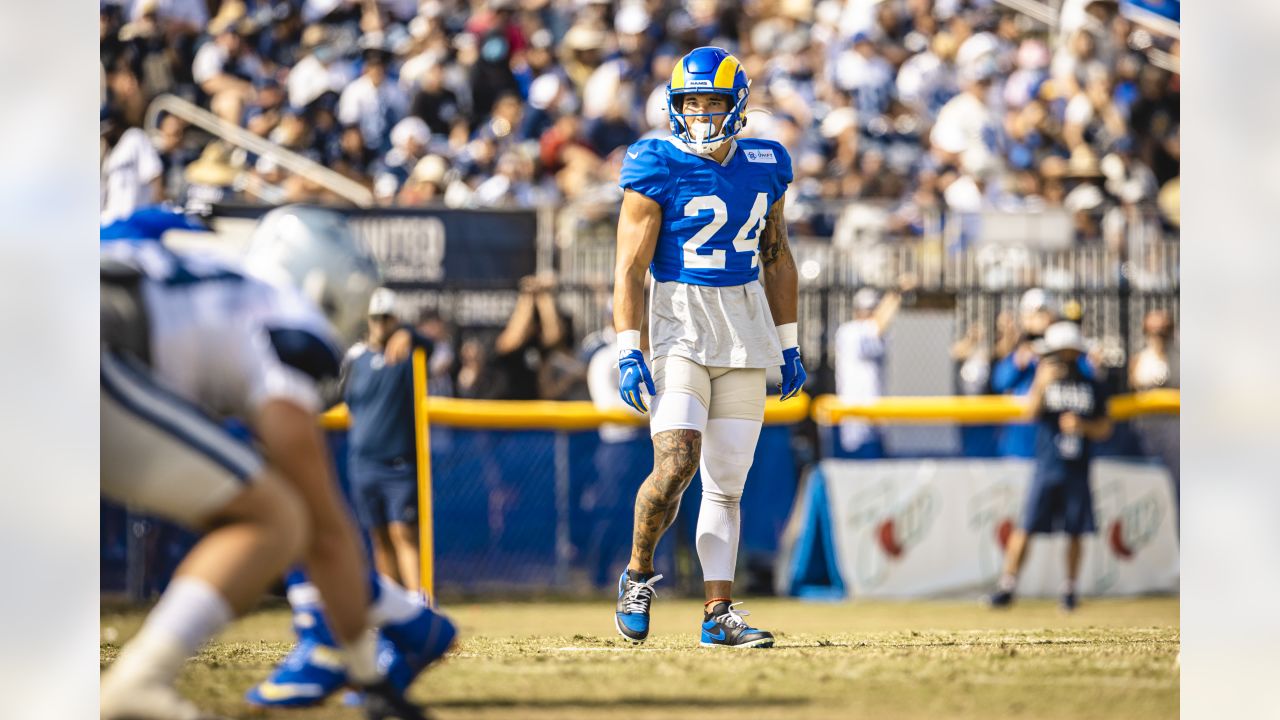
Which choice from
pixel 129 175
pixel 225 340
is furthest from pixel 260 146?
pixel 225 340

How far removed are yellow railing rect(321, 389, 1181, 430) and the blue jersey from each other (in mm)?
4890

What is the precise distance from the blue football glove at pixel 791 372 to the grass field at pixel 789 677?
0.94 meters

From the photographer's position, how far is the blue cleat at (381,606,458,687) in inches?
186

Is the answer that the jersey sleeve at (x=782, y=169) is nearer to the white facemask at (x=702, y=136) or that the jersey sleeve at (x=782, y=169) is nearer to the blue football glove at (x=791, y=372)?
the white facemask at (x=702, y=136)

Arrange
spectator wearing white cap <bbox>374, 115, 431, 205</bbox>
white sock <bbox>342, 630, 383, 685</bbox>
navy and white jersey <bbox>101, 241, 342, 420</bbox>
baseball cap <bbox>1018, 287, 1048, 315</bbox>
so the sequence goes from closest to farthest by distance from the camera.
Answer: navy and white jersey <bbox>101, 241, 342, 420</bbox>, white sock <bbox>342, 630, 383, 685</bbox>, baseball cap <bbox>1018, 287, 1048, 315</bbox>, spectator wearing white cap <bbox>374, 115, 431, 205</bbox>

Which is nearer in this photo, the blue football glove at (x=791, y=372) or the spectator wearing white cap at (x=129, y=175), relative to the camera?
the blue football glove at (x=791, y=372)

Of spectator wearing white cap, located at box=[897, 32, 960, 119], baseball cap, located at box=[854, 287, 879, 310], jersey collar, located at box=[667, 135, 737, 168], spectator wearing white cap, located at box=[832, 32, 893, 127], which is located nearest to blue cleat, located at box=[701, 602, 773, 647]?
jersey collar, located at box=[667, 135, 737, 168]

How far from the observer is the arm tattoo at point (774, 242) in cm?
650

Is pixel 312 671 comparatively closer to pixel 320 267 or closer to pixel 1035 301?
pixel 320 267

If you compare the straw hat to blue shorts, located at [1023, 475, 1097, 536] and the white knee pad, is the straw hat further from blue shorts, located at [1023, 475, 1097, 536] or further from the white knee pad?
the white knee pad

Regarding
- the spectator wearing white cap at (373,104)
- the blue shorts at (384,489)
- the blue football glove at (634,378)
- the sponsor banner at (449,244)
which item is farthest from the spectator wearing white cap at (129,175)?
the spectator wearing white cap at (373,104)

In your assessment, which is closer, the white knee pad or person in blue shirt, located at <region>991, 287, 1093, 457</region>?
the white knee pad

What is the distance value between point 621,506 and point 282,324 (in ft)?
24.5
